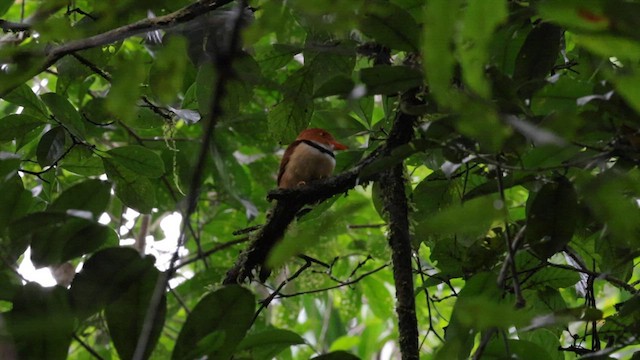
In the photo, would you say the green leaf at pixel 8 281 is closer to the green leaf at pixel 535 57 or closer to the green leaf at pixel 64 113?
the green leaf at pixel 64 113

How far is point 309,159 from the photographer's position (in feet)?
9.67

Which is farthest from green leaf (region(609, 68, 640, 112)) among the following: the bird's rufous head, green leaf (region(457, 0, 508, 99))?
the bird's rufous head

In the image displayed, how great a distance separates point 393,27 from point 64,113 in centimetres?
104

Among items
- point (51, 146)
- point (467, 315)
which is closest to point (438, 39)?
point (467, 315)

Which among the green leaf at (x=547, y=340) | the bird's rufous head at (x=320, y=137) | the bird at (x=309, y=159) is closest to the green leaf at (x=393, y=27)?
the green leaf at (x=547, y=340)

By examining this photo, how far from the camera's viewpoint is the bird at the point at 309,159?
285cm

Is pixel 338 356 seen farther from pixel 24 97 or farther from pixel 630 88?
pixel 24 97

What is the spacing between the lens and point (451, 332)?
4.83ft

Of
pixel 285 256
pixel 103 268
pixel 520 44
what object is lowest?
pixel 285 256

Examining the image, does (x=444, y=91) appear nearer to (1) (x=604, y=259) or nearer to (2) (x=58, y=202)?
(2) (x=58, y=202)

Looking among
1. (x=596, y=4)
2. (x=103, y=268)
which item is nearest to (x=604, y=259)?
(x=596, y=4)

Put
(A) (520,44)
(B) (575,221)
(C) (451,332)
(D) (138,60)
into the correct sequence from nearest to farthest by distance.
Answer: (D) (138,60) → (B) (575,221) → (C) (451,332) → (A) (520,44)

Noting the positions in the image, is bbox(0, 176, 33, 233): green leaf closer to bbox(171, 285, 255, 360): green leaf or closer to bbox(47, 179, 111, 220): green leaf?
bbox(47, 179, 111, 220): green leaf

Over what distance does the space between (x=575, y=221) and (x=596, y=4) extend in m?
0.52
